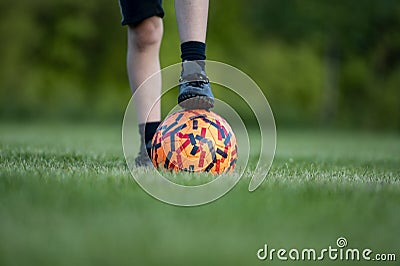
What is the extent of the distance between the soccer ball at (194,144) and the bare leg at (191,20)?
36 centimetres

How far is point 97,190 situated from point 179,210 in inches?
13.4

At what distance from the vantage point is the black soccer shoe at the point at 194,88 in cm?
284

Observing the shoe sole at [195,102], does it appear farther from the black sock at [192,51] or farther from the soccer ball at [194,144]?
the black sock at [192,51]

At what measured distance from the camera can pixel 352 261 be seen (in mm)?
1668

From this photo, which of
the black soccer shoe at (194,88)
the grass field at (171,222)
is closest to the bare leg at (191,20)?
the black soccer shoe at (194,88)

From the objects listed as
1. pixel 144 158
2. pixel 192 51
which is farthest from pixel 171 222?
pixel 144 158

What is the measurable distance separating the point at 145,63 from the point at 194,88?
863mm

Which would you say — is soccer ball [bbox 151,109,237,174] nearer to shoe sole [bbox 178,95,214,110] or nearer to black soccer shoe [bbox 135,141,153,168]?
shoe sole [bbox 178,95,214,110]

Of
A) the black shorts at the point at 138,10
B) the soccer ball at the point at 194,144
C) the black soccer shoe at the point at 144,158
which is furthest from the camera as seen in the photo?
the black shorts at the point at 138,10

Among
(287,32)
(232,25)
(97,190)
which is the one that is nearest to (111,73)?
(232,25)

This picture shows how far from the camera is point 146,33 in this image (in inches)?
139

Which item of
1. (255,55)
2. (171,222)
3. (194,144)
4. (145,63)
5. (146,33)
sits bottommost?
(171,222)

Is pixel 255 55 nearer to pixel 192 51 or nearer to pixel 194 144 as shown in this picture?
pixel 192 51

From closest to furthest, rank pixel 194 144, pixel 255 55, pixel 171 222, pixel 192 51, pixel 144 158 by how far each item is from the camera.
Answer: pixel 171 222
pixel 194 144
pixel 192 51
pixel 144 158
pixel 255 55
